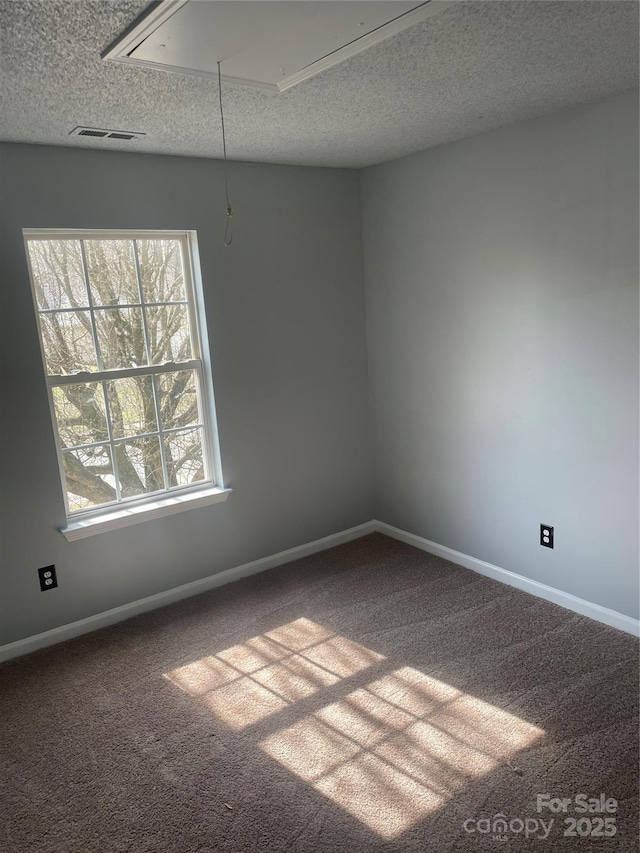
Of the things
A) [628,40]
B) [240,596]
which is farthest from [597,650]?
[628,40]

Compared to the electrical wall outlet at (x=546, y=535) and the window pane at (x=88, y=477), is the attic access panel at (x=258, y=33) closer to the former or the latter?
the window pane at (x=88, y=477)

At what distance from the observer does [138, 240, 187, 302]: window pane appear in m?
3.34

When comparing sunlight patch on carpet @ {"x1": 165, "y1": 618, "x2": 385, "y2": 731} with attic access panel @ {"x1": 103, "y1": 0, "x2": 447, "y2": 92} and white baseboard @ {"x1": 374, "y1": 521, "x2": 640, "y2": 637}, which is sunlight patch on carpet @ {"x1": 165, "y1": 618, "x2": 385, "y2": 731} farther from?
attic access panel @ {"x1": 103, "y1": 0, "x2": 447, "y2": 92}

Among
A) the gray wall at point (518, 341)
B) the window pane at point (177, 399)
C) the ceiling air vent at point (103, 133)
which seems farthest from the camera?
the window pane at point (177, 399)

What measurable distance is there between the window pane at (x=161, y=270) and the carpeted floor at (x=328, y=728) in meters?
1.69

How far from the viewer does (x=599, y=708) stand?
2473 mm

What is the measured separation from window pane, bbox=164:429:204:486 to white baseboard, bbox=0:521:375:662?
0.59 meters

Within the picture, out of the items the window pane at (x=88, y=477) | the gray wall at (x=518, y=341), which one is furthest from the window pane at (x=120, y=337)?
the gray wall at (x=518, y=341)

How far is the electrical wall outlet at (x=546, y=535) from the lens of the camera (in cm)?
325

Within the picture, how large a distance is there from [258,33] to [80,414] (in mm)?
2062

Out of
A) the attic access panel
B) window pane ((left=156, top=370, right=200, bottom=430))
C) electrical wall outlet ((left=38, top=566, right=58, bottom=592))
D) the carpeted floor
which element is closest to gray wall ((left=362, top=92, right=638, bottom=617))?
the carpeted floor

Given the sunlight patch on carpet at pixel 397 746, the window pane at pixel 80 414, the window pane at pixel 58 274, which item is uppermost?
the window pane at pixel 58 274

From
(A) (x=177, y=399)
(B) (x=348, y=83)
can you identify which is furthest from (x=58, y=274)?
(B) (x=348, y=83)

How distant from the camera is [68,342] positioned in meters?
3.15
